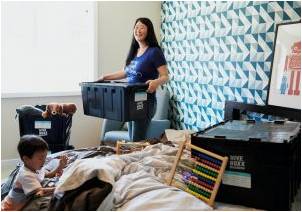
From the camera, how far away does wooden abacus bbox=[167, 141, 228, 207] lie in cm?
190

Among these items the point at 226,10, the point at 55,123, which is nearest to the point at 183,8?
the point at 226,10

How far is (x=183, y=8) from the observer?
13.8ft

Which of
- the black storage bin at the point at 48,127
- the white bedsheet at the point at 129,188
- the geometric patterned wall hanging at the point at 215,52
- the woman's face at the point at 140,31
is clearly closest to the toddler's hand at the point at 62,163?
the white bedsheet at the point at 129,188

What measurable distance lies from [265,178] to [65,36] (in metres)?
3.15

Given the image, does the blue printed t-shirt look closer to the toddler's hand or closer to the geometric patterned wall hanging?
the geometric patterned wall hanging

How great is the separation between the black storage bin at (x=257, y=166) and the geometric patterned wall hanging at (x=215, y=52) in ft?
4.38

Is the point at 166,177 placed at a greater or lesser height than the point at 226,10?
lesser

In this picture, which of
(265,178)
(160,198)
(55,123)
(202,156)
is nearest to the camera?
(160,198)

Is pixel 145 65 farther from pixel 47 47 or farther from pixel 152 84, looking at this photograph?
pixel 47 47

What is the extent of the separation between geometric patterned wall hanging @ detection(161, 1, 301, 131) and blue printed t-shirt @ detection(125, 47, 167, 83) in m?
0.85

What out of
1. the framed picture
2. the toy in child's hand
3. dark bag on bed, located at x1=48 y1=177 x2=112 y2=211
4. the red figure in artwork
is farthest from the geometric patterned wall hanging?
dark bag on bed, located at x1=48 y1=177 x2=112 y2=211

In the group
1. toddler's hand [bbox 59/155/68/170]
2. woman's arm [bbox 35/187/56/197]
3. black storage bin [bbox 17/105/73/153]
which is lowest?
woman's arm [bbox 35/187/56/197]

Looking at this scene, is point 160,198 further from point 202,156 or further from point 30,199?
point 30,199

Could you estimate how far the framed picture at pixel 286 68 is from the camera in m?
2.71
